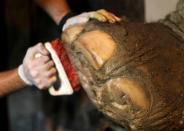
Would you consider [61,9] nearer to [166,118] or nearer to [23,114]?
[23,114]

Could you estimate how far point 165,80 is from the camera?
0.83 meters

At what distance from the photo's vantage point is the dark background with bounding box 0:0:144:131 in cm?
183

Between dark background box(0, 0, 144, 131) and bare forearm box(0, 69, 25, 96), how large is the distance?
1.53 ft

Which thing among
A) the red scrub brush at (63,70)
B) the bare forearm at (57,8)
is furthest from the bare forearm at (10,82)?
the bare forearm at (57,8)

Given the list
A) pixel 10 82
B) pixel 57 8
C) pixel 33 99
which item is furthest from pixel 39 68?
pixel 33 99

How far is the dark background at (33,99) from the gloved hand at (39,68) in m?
0.66

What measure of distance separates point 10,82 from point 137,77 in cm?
57

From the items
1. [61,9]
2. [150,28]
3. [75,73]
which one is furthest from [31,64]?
[61,9]

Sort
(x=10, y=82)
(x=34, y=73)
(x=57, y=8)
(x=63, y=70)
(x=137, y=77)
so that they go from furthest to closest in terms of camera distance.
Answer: (x=57, y=8) < (x=10, y=82) < (x=34, y=73) < (x=63, y=70) < (x=137, y=77)

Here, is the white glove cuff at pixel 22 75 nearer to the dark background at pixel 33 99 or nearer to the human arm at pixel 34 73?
the human arm at pixel 34 73

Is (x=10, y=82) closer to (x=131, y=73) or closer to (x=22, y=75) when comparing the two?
(x=22, y=75)

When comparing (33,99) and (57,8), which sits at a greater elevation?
(57,8)

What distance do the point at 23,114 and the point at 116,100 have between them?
1.30 meters

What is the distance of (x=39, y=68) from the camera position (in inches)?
43.3
